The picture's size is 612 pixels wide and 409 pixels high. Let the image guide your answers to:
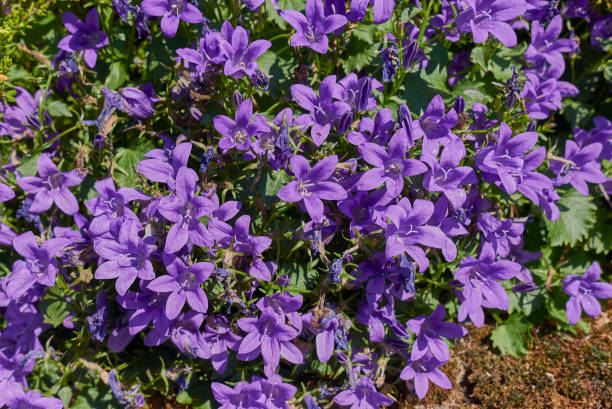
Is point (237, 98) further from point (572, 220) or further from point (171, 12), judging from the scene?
point (572, 220)

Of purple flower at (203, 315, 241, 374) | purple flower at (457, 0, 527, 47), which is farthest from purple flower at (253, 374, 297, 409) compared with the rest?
purple flower at (457, 0, 527, 47)

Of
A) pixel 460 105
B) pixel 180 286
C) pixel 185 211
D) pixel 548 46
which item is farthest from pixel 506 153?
pixel 180 286

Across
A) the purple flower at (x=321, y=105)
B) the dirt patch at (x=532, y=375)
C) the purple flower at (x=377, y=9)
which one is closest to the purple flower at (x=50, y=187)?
the purple flower at (x=321, y=105)

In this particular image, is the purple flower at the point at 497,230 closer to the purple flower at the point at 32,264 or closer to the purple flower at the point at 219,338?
the purple flower at the point at 219,338

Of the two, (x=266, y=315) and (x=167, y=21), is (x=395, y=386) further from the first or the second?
(x=167, y=21)

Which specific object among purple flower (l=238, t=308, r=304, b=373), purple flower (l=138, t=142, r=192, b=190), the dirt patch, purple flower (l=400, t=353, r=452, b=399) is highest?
purple flower (l=138, t=142, r=192, b=190)

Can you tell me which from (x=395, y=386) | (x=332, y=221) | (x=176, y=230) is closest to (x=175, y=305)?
(x=176, y=230)

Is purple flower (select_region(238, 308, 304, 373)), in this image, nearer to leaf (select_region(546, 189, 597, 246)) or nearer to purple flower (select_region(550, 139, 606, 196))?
purple flower (select_region(550, 139, 606, 196))
